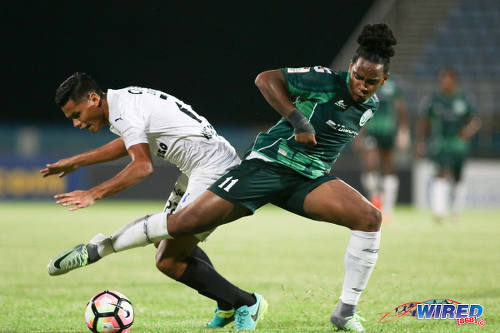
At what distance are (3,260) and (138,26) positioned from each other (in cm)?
1963

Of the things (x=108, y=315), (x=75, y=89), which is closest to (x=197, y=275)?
(x=108, y=315)

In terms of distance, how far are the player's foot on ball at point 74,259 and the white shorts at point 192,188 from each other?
1.81 ft

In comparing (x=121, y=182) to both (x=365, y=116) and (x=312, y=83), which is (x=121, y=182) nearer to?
(x=312, y=83)

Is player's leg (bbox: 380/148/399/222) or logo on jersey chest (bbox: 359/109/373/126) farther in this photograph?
Answer: player's leg (bbox: 380/148/399/222)

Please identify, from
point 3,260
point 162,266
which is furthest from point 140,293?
point 3,260

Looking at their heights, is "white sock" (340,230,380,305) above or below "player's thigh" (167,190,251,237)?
below

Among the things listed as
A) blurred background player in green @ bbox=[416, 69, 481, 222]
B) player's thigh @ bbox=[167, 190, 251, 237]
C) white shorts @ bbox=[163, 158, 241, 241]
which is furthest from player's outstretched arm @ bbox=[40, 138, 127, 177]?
blurred background player in green @ bbox=[416, 69, 481, 222]

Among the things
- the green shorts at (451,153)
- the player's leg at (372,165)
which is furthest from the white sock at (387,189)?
the green shorts at (451,153)

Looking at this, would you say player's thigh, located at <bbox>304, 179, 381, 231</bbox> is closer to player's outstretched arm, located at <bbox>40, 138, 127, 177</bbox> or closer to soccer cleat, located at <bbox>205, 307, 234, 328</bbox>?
soccer cleat, located at <bbox>205, 307, 234, 328</bbox>

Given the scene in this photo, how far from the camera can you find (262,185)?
4.51 m

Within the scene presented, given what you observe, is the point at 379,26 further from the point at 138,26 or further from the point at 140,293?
the point at 138,26

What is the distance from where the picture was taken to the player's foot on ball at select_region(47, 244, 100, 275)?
443cm

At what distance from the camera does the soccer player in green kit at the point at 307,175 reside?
4.38 meters

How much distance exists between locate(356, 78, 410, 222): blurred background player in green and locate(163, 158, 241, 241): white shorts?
8.51 meters
